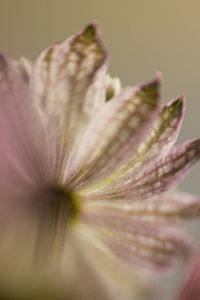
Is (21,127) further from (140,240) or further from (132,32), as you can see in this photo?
(132,32)

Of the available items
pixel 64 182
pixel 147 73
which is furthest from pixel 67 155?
pixel 147 73

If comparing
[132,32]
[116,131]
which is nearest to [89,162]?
[116,131]

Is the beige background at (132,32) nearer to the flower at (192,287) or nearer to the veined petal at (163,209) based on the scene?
the veined petal at (163,209)

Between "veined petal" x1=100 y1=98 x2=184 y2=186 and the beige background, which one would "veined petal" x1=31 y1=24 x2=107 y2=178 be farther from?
the beige background

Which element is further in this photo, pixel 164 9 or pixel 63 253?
pixel 164 9

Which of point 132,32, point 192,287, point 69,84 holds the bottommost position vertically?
point 192,287

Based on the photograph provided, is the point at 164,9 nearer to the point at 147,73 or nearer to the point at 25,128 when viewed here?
the point at 147,73
